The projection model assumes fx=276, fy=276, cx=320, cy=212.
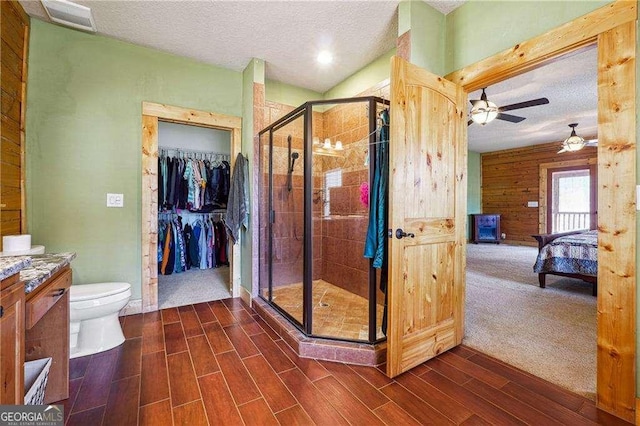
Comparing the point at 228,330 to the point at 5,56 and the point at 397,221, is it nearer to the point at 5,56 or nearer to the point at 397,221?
the point at 397,221

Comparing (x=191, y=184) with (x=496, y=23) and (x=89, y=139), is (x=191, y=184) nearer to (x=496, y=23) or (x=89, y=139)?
(x=89, y=139)

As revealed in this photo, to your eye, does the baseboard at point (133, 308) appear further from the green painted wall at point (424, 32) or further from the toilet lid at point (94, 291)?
the green painted wall at point (424, 32)

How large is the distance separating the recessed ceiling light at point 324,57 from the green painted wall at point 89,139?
1.50 m

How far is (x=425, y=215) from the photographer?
6.27ft

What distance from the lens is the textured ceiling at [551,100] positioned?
325 centimetres

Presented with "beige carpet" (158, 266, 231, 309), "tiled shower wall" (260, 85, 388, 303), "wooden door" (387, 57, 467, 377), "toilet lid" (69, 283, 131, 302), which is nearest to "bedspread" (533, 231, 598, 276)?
"wooden door" (387, 57, 467, 377)

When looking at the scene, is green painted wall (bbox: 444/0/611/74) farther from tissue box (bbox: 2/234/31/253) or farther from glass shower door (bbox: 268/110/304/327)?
tissue box (bbox: 2/234/31/253)

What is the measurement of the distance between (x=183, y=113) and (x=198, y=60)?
0.63 meters

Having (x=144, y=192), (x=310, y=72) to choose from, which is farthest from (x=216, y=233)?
(x=310, y=72)

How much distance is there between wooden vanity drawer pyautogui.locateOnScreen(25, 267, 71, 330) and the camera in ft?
3.60

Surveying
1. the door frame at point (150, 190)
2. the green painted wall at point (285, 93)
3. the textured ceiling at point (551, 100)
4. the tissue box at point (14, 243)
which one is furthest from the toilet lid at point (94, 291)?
the textured ceiling at point (551, 100)

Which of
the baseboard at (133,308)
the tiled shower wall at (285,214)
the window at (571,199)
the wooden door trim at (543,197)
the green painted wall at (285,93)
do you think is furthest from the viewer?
the wooden door trim at (543,197)

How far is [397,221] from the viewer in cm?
175

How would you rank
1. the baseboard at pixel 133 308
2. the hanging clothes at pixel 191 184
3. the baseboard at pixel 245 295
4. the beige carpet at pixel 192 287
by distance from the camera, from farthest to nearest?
the hanging clothes at pixel 191 184, the beige carpet at pixel 192 287, the baseboard at pixel 245 295, the baseboard at pixel 133 308
